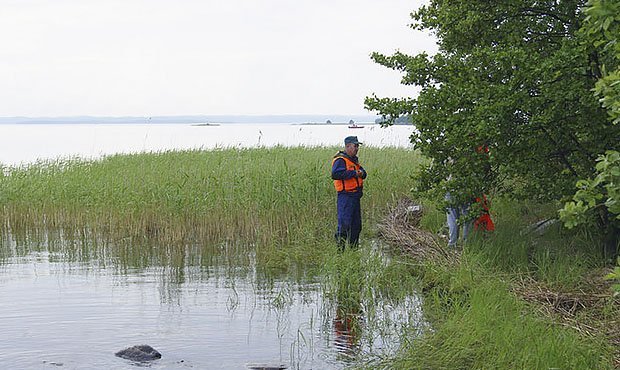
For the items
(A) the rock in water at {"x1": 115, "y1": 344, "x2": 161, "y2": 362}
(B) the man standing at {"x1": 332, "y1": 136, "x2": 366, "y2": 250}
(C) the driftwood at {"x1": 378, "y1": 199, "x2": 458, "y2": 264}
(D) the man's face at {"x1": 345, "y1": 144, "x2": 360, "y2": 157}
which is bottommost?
(A) the rock in water at {"x1": 115, "y1": 344, "x2": 161, "y2": 362}

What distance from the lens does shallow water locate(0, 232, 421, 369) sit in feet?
26.2

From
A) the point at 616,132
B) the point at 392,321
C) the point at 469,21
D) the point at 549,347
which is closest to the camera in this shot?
the point at 549,347

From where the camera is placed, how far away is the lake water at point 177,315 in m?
7.98

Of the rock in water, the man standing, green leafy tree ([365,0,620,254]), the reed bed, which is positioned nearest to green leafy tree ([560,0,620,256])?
green leafy tree ([365,0,620,254])

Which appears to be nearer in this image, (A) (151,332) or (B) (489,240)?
(A) (151,332)

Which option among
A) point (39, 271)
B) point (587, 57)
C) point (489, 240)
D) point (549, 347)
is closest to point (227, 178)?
point (39, 271)

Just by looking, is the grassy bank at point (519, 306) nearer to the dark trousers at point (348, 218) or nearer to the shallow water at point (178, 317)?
the shallow water at point (178, 317)

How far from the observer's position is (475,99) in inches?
384

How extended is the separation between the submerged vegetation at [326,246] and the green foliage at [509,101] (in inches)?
40.5

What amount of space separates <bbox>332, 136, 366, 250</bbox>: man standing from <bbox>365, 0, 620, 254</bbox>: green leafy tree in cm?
102

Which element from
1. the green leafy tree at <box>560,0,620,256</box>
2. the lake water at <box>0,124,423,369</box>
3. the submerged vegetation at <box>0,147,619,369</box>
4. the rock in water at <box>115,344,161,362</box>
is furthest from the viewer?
the lake water at <box>0,124,423,369</box>

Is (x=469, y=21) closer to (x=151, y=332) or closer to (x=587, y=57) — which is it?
(x=587, y=57)

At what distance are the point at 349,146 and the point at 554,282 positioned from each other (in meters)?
3.69

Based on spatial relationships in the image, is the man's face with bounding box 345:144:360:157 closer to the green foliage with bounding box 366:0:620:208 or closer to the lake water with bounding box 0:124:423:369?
the green foliage with bounding box 366:0:620:208
